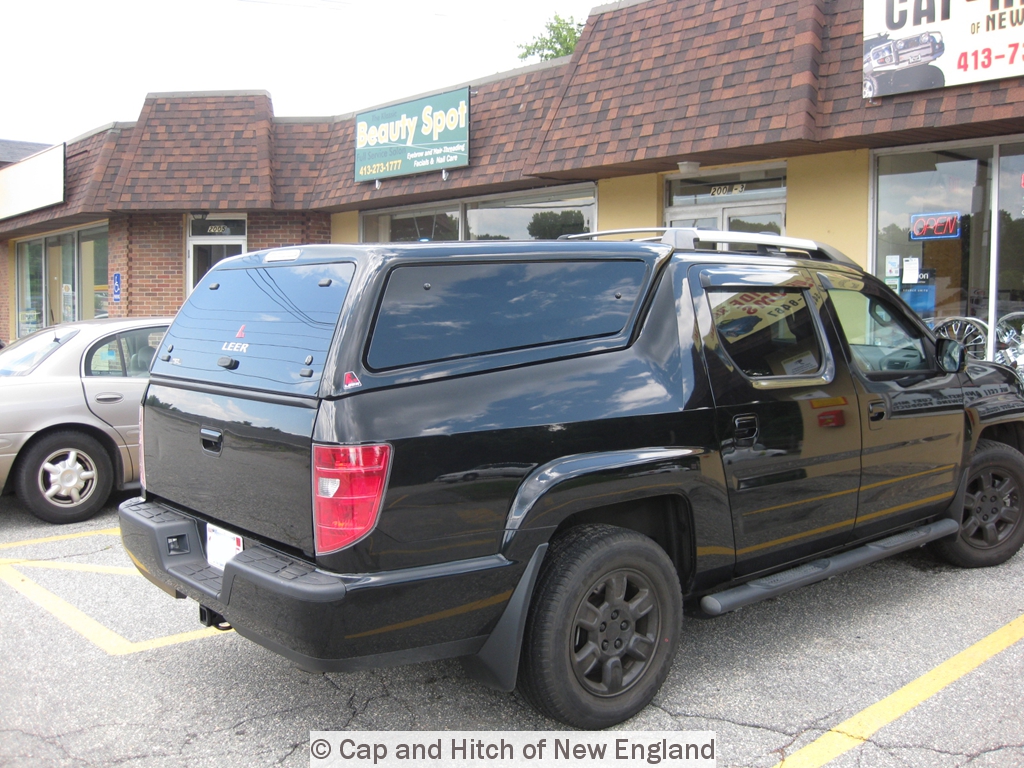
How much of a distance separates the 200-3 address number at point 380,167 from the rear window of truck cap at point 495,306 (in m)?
9.88

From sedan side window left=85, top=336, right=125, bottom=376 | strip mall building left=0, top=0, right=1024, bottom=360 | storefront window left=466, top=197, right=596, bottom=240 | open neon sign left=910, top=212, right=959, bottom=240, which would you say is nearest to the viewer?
sedan side window left=85, top=336, right=125, bottom=376

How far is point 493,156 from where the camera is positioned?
1169 cm

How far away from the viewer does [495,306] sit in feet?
10.7

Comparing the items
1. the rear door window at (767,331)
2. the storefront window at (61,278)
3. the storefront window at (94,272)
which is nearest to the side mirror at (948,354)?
the rear door window at (767,331)

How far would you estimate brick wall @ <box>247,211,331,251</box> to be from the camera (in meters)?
15.2

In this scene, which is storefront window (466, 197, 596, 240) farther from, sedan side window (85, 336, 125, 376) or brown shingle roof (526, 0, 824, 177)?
sedan side window (85, 336, 125, 376)

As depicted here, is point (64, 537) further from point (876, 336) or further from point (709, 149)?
point (709, 149)

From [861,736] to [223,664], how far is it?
109 inches

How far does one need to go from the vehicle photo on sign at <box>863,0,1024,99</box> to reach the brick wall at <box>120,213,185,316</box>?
39.2 ft

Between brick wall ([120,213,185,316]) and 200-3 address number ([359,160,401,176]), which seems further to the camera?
brick wall ([120,213,185,316])

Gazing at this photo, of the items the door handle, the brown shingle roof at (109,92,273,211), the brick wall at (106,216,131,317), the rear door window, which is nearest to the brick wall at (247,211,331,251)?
the brown shingle roof at (109,92,273,211)

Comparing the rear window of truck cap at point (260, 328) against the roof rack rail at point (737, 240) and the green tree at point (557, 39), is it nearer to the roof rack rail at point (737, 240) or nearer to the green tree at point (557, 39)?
the roof rack rail at point (737, 240)

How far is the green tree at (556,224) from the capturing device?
12.0 m

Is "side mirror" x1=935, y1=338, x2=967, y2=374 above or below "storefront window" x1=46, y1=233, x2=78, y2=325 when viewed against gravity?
below
